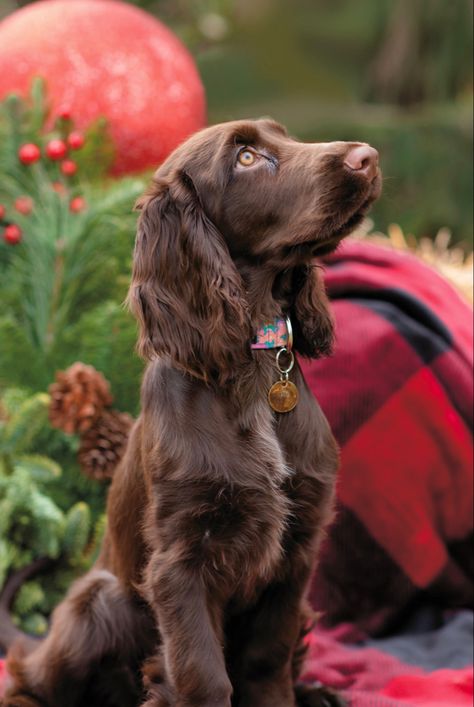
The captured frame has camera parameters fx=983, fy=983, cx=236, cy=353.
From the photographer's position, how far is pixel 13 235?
10.5 feet

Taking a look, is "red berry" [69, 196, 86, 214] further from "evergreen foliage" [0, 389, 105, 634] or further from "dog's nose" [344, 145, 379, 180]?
"dog's nose" [344, 145, 379, 180]

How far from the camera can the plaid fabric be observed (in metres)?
2.83

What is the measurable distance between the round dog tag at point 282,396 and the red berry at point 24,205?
162 centimetres

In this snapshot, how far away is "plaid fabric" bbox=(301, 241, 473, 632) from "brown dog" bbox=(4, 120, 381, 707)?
796 mm

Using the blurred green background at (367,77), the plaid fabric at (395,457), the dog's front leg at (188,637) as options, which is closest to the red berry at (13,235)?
the plaid fabric at (395,457)

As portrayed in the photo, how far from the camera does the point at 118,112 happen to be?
140 inches

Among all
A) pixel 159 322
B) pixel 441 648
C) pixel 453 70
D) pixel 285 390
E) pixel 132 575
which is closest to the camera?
pixel 159 322

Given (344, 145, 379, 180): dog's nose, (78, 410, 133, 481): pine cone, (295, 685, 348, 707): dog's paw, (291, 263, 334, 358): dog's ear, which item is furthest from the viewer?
(78, 410, 133, 481): pine cone

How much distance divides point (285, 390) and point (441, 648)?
120 cm

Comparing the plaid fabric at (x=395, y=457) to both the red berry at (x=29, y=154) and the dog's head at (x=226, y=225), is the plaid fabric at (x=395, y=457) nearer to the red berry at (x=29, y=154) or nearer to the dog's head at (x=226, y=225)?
the dog's head at (x=226, y=225)

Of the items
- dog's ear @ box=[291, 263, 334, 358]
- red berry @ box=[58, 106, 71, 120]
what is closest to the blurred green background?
red berry @ box=[58, 106, 71, 120]

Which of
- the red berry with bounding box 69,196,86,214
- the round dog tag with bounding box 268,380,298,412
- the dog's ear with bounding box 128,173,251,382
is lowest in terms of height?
the red berry with bounding box 69,196,86,214

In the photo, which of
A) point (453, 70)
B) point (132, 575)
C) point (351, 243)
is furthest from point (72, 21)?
point (453, 70)

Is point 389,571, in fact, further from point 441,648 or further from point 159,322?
point 159,322
